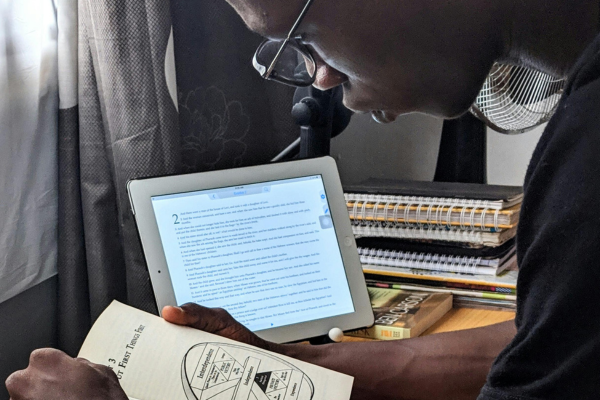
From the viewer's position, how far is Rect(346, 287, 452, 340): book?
1052mm

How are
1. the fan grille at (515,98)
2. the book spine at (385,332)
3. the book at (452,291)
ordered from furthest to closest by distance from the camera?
1. the book at (452,291)
2. the book spine at (385,332)
3. the fan grille at (515,98)

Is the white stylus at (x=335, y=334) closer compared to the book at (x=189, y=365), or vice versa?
the book at (x=189, y=365)

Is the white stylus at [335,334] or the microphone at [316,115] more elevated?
the microphone at [316,115]

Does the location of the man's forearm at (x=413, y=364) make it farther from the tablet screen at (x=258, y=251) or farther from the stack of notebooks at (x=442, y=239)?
the stack of notebooks at (x=442, y=239)

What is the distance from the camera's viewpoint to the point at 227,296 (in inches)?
38.6

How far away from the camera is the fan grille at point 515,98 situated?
0.94m

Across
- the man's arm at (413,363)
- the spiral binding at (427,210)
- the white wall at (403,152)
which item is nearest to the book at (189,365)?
the man's arm at (413,363)

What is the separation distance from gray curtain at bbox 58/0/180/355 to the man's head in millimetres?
521

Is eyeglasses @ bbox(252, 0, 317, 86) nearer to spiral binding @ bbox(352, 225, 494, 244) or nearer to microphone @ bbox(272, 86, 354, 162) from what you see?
microphone @ bbox(272, 86, 354, 162)

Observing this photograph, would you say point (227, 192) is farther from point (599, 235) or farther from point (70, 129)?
point (599, 235)

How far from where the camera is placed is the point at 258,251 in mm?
1010

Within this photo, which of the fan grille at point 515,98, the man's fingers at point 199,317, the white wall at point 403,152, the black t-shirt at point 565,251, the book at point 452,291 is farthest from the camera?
the white wall at point 403,152

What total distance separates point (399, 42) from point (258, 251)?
49 cm

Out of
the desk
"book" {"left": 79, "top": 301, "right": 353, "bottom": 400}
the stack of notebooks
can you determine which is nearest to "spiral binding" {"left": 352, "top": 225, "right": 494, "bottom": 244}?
the stack of notebooks
